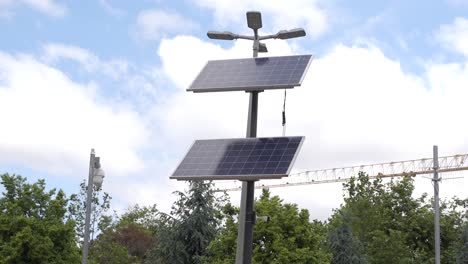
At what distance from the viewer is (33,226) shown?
39.6 meters

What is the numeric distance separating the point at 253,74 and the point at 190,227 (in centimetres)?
2821

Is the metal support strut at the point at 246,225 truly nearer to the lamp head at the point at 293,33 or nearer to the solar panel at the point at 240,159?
the solar panel at the point at 240,159

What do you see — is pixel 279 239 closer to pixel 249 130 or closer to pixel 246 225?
Answer: pixel 249 130

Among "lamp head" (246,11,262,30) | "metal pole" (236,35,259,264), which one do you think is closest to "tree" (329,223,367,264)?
"metal pole" (236,35,259,264)

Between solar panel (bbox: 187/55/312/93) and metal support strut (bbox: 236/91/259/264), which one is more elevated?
solar panel (bbox: 187/55/312/93)

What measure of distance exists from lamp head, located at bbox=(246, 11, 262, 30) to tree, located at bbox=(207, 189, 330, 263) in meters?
19.9

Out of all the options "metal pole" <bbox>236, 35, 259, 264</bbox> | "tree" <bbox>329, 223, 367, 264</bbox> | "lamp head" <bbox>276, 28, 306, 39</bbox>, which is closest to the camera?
"metal pole" <bbox>236, 35, 259, 264</bbox>

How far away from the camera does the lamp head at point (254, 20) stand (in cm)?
1973

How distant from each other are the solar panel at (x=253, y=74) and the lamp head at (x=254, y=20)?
4.29 ft

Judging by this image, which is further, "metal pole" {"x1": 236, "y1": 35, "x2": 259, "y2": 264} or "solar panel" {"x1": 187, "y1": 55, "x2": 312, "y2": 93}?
"solar panel" {"x1": 187, "y1": 55, "x2": 312, "y2": 93}

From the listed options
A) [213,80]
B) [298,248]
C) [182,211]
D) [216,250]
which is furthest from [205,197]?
[213,80]

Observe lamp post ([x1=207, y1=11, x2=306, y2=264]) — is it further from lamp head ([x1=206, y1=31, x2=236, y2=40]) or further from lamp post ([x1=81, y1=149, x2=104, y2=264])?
lamp post ([x1=81, y1=149, x2=104, y2=264])

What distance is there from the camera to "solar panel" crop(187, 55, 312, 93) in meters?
20.0

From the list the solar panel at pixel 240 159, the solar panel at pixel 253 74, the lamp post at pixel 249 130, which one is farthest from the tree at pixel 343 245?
the lamp post at pixel 249 130
